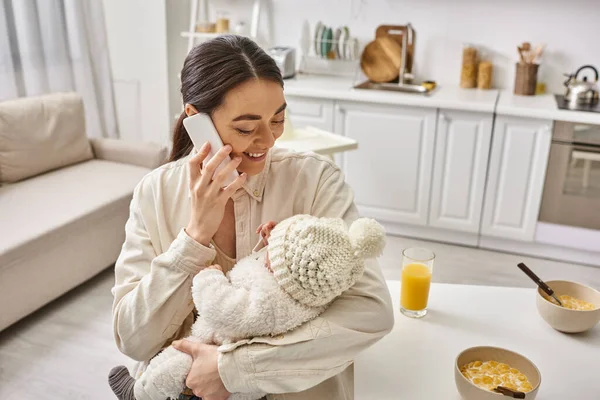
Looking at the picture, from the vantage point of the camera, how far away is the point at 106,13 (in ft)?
13.4

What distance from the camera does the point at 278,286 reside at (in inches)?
41.2

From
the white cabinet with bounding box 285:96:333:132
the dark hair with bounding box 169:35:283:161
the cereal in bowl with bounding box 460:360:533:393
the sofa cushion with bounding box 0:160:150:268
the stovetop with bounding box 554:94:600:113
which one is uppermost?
the dark hair with bounding box 169:35:283:161

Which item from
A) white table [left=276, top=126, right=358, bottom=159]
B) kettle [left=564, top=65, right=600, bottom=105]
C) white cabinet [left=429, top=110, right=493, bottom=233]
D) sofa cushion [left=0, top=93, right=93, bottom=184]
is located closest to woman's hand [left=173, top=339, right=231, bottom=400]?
white table [left=276, top=126, right=358, bottom=159]

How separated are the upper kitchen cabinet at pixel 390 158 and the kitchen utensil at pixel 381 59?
0.48 meters

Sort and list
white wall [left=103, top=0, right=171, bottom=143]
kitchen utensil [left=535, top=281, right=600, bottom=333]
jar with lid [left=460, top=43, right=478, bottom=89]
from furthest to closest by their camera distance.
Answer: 1. white wall [left=103, top=0, right=171, bottom=143]
2. jar with lid [left=460, top=43, right=478, bottom=89]
3. kitchen utensil [left=535, top=281, right=600, bottom=333]

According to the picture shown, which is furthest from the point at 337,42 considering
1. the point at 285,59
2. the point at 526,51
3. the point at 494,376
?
the point at 494,376

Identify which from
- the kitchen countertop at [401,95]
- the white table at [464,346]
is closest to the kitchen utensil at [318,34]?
the kitchen countertop at [401,95]

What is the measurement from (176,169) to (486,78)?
2698mm

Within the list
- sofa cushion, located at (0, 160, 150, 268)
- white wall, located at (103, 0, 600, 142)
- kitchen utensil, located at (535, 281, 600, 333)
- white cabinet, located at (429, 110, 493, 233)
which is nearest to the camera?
kitchen utensil, located at (535, 281, 600, 333)

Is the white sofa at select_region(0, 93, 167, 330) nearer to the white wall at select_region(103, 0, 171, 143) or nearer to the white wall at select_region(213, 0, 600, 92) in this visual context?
the white wall at select_region(103, 0, 171, 143)

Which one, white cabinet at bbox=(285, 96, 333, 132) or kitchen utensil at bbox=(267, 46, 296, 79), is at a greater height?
kitchen utensil at bbox=(267, 46, 296, 79)

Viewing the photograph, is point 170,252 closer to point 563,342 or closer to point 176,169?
point 176,169

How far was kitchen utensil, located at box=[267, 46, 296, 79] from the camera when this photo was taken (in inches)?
144

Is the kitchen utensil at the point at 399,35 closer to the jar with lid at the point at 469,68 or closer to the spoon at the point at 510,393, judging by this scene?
the jar with lid at the point at 469,68
